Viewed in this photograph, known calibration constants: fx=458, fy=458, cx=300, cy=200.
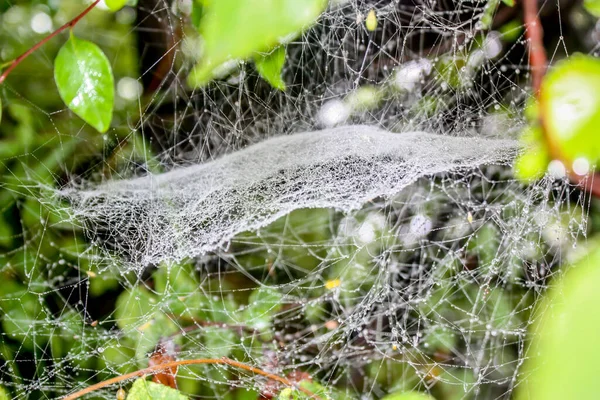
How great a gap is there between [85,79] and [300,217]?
0.60 meters

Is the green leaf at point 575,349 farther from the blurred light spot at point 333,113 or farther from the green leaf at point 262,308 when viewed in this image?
the blurred light spot at point 333,113

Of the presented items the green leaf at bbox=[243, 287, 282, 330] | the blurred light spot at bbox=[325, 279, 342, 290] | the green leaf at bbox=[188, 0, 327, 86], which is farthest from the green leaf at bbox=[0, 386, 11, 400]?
the green leaf at bbox=[188, 0, 327, 86]

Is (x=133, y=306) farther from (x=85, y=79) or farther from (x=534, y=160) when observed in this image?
(x=534, y=160)

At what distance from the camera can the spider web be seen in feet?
2.88

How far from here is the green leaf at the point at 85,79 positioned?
654 mm

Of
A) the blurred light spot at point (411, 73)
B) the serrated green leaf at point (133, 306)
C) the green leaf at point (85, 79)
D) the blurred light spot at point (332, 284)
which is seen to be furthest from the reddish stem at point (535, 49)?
the serrated green leaf at point (133, 306)

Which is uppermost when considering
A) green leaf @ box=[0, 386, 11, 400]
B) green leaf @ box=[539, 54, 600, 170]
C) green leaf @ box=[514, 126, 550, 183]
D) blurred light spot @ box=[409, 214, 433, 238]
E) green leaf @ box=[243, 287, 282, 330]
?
green leaf @ box=[539, 54, 600, 170]

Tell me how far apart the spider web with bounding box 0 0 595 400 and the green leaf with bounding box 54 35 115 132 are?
27 centimetres

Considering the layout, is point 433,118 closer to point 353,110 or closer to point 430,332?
point 353,110

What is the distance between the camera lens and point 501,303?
104cm

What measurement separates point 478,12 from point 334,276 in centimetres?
66

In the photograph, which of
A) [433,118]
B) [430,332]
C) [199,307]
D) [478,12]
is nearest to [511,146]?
[433,118]

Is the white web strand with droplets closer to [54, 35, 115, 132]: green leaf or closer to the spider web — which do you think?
the spider web

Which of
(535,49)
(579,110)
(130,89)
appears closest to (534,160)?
(535,49)
